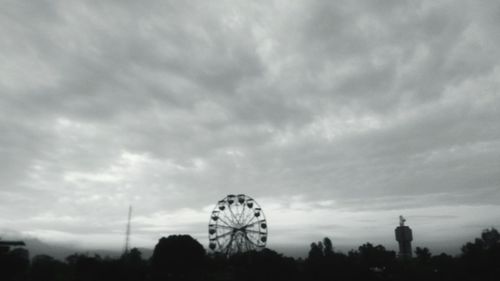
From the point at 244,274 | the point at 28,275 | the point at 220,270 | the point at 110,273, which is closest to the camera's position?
the point at 110,273

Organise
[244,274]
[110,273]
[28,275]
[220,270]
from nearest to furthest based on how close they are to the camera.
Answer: [110,273] < [244,274] < [28,275] < [220,270]

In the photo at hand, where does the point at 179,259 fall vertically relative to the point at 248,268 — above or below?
above

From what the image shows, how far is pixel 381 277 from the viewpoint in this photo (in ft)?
230

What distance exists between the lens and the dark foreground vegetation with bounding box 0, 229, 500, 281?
64.5 meters

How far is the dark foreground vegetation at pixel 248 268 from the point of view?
64.5m

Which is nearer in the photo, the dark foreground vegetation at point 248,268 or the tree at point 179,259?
the dark foreground vegetation at point 248,268

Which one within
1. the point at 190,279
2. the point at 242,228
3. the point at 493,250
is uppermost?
the point at 242,228

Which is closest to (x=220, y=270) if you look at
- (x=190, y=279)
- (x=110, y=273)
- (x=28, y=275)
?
(x=190, y=279)

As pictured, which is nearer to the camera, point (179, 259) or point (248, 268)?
point (248, 268)

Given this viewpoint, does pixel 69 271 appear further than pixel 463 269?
Yes

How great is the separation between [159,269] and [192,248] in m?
8.37

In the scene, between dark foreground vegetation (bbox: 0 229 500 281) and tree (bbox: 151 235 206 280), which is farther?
tree (bbox: 151 235 206 280)

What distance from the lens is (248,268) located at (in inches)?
2726

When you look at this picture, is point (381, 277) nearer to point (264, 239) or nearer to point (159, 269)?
point (264, 239)
